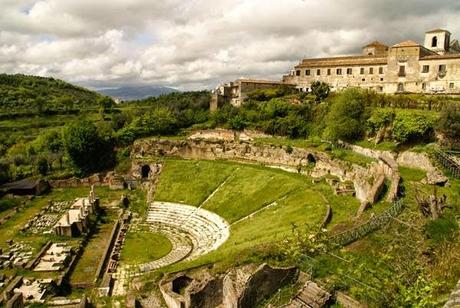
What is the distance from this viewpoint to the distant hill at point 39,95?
110269 millimetres

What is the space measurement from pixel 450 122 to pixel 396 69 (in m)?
25.9

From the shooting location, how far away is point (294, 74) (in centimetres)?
7788

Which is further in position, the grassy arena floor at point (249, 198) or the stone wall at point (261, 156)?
the stone wall at point (261, 156)

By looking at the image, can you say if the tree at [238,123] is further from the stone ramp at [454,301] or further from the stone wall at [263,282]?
the stone ramp at [454,301]

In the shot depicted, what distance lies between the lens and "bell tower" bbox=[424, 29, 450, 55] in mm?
67625

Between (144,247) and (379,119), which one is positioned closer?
(144,247)

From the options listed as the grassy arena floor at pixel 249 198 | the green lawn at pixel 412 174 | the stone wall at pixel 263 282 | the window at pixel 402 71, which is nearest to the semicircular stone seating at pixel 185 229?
the grassy arena floor at pixel 249 198

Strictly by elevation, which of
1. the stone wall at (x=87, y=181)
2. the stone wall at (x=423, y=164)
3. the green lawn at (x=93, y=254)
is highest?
the stone wall at (x=423, y=164)

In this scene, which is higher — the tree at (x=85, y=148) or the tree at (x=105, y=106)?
the tree at (x=105, y=106)

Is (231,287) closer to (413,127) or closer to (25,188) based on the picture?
(413,127)

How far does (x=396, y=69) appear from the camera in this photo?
62.2 metres

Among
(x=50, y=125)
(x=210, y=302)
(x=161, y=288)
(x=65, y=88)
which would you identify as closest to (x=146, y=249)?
(x=161, y=288)

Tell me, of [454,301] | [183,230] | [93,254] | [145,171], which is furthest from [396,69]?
[454,301]

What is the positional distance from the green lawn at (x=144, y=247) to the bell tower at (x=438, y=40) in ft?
184
